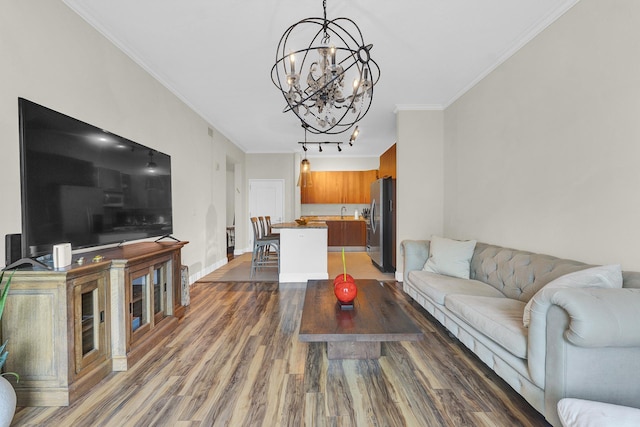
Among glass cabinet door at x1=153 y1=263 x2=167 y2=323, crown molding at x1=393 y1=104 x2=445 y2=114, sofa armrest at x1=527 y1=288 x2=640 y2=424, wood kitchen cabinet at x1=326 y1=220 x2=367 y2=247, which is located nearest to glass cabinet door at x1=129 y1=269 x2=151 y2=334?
glass cabinet door at x1=153 y1=263 x2=167 y2=323

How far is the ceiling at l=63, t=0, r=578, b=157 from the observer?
2316 mm

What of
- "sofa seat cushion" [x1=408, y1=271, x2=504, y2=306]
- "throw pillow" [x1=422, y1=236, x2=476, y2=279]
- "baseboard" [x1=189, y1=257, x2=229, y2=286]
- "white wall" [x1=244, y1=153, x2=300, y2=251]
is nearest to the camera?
"sofa seat cushion" [x1=408, y1=271, x2=504, y2=306]

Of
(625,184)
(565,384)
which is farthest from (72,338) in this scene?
(625,184)

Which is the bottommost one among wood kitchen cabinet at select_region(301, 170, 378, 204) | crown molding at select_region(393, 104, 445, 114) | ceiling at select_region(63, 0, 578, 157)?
wood kitchen cabinet at select_region(301, 170, 378, 204)

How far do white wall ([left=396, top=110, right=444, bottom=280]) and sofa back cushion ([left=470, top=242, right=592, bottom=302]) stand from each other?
1.38 meters

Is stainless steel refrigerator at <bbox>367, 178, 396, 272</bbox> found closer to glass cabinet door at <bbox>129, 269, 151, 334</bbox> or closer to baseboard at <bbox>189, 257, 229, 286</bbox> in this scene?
baseboard at <bbox>189, 257, 229, 286</bbox>

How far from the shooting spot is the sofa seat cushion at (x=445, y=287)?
2.51 metres

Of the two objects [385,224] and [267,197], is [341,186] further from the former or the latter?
[385,224]

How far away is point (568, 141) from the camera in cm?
226

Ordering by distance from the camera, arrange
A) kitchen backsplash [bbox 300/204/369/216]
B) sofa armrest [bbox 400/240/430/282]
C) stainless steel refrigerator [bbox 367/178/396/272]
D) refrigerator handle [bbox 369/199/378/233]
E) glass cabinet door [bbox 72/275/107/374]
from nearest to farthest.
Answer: glass cabinet door [bbox 72/275/107/374] → sofa armrest [bbox 400/240/430/282] → stainless steel refrigerator [bbox 367/178/396/272] → refrigerator handle [bbox 369/199/378/233] → kitchen backsplash [bbox 300/204/369/216]

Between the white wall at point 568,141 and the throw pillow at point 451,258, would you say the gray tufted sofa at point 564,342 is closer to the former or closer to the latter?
the white wall at point 568,141

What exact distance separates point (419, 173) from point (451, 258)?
1752 mm

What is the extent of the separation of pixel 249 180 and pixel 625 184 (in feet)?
22.9

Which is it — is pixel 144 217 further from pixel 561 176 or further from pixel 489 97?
pixel 489 97
